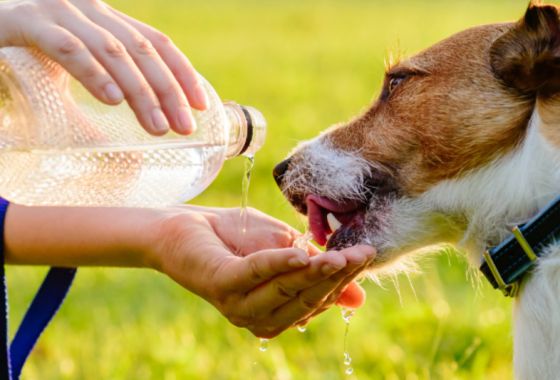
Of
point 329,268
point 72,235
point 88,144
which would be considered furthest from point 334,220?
point 72,235

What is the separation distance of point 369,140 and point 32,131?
106cm

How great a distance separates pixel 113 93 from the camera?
2246mm

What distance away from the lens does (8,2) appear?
2748 millimetres

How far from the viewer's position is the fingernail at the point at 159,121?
2.28 m

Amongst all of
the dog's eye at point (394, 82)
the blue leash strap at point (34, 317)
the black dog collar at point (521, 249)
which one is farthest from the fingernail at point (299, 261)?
the blue leash strap at point (34, 317)

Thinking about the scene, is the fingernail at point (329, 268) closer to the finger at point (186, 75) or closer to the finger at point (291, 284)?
the finger at point (291, 284)

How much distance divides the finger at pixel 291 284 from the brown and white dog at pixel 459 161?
0.38 meters

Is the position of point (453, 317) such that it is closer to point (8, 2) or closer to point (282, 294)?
point (282, 294)

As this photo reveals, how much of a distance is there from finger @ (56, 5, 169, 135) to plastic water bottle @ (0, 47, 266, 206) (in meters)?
0.28

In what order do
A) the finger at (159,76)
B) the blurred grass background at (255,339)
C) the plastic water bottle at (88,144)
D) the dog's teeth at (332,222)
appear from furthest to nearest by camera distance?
the blurred grass background at (255,339) → the dog's teeth at (332,222) → the plastic water bottle at (88,144) → the finger at (159,76)

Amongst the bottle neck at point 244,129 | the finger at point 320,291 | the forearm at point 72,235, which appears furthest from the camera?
the forearm at point 72,235

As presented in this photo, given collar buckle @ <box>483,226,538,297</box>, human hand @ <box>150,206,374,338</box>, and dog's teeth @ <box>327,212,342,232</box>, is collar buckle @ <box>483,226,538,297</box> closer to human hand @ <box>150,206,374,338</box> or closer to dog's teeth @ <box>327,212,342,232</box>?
human hand @ <box>150,206,374,338</box>

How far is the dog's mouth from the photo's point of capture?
9.86 feet

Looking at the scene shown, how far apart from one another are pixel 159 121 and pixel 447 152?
1.01 metres
